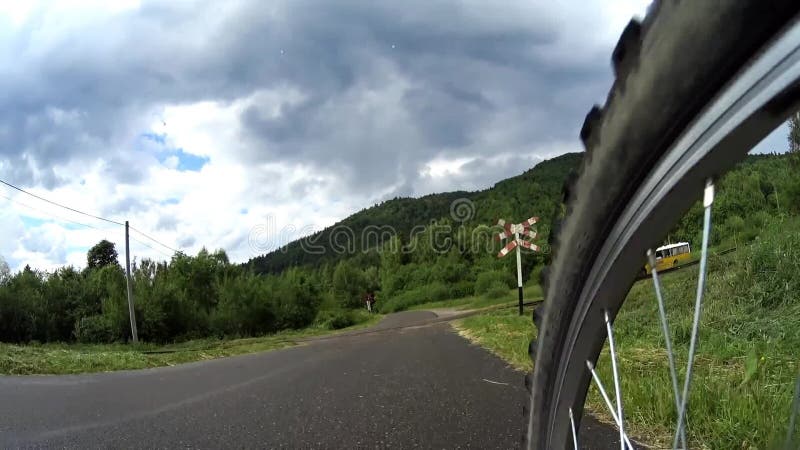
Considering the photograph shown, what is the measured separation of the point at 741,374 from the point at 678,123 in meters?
3.01

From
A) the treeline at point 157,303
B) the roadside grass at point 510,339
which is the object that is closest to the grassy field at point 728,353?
the roadside grass at point 510,339

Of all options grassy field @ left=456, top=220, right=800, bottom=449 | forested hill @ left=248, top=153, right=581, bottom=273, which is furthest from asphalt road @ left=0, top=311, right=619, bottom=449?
forested hill @ left=248, top=153, right=581, bottom=273

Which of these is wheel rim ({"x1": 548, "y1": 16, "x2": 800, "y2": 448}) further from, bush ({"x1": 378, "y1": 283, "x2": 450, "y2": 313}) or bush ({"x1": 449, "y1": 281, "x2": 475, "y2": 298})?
bush ({"x1": 378, "y1": 283, "x2": 450, "y2": 313})

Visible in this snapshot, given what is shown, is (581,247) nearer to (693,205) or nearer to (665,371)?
(693,205)

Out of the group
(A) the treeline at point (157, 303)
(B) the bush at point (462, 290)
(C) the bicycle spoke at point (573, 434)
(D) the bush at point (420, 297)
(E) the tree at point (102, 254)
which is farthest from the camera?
(E) the tree at point (102, 254)

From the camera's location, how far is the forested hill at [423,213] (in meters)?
63.4

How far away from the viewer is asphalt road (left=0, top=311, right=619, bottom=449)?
321 cm

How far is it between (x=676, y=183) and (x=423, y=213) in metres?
116

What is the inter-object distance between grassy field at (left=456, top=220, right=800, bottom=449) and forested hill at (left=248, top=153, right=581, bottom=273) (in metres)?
45.4

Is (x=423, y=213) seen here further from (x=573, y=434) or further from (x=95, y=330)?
(x=573, y=434)

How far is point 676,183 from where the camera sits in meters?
0.83

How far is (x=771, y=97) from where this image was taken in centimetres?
67

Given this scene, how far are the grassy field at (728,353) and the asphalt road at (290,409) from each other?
35 centimetres

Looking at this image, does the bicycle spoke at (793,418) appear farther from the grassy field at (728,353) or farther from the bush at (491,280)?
the bush at (491,280)
